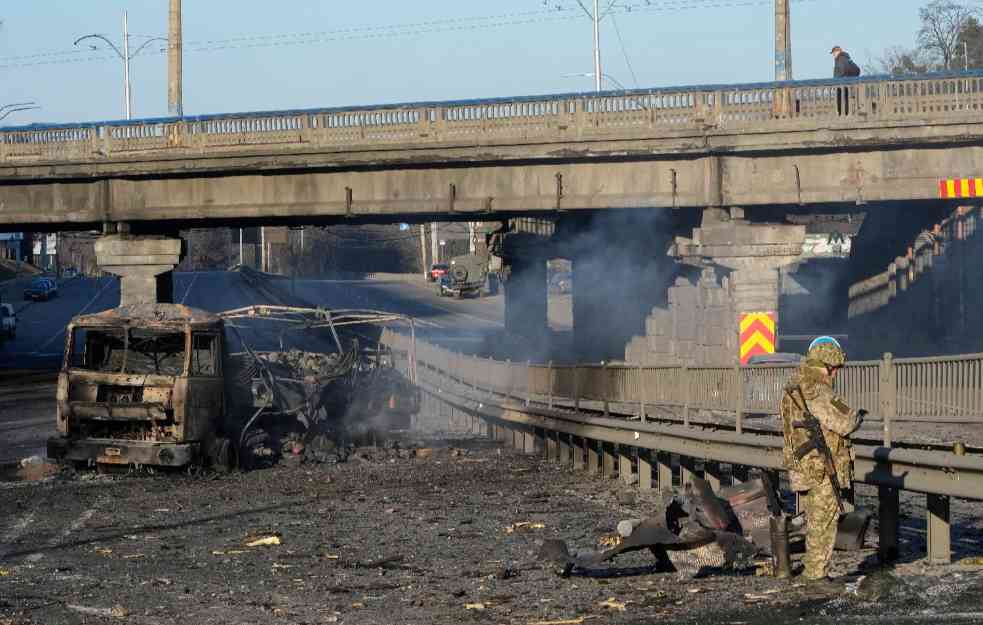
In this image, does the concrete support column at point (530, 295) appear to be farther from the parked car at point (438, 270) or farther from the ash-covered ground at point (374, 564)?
the parked car at point (438, 270)

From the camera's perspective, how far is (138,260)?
41969 millimetres

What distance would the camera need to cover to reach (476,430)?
3212 cm

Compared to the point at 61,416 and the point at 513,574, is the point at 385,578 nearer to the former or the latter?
the point at 513,574

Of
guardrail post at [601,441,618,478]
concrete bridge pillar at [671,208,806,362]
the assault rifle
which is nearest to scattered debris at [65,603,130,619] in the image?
the assault rifle

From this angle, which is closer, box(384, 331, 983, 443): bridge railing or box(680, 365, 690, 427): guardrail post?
box(384, 331, 983, 443): bridge railing

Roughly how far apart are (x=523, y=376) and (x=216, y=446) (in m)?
7.70

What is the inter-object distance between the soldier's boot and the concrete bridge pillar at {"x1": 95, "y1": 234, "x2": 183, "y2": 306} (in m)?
32.5

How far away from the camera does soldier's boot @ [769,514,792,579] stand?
11.0m

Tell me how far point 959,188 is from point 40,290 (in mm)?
78738

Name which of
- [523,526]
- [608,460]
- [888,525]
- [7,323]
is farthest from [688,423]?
[7,323]

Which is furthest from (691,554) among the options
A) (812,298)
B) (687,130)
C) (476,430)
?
(812,298)

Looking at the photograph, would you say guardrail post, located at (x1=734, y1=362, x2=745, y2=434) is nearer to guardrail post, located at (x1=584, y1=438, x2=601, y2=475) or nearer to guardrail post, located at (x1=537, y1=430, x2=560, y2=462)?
guardrail post, located at (x1=584, y1=438, x2=601, y2=475)

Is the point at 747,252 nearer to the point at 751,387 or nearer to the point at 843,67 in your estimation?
the point at 843,67

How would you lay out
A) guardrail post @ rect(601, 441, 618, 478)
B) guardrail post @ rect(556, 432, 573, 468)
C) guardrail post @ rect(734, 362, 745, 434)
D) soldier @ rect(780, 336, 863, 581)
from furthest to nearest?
guardrail post @ rect(556, 432, 573, 468)
guardrail post @ rect(601, 441, 618, 478)
guardrail post @ rect(734, 362, 745, 434)
soldier @ rect(780, 336, 863, 581)
